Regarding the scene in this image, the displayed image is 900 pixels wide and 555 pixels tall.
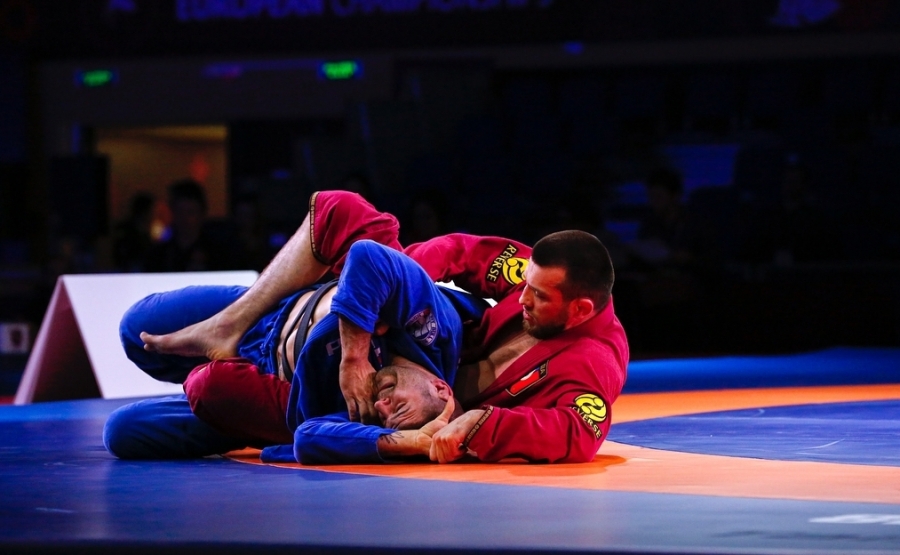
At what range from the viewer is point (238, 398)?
308 cm

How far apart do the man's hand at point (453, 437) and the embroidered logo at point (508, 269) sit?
1.76ft

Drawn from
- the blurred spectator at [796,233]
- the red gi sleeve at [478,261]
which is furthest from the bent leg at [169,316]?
the blurred spectator at [796,233]

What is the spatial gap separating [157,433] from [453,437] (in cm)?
78

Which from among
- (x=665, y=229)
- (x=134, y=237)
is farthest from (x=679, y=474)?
(x=134, y=237)

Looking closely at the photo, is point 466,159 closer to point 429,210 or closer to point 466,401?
point 429,210

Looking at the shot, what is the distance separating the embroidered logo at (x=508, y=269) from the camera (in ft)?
11.0

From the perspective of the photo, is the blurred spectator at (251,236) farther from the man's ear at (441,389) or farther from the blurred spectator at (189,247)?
the man's ear at (441,389)

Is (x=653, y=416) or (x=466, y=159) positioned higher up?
(x=466, y=159)

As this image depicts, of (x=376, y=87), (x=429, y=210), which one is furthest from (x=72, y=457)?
(x=376, y=87)

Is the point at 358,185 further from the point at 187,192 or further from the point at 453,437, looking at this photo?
the point at 453,437

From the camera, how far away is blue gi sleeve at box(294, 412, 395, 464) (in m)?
2.89

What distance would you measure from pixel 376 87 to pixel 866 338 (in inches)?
202

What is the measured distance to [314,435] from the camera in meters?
2.91

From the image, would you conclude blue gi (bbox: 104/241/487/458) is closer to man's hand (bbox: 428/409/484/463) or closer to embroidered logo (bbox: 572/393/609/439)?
man's hand (bbox: 428/409/484/463)
